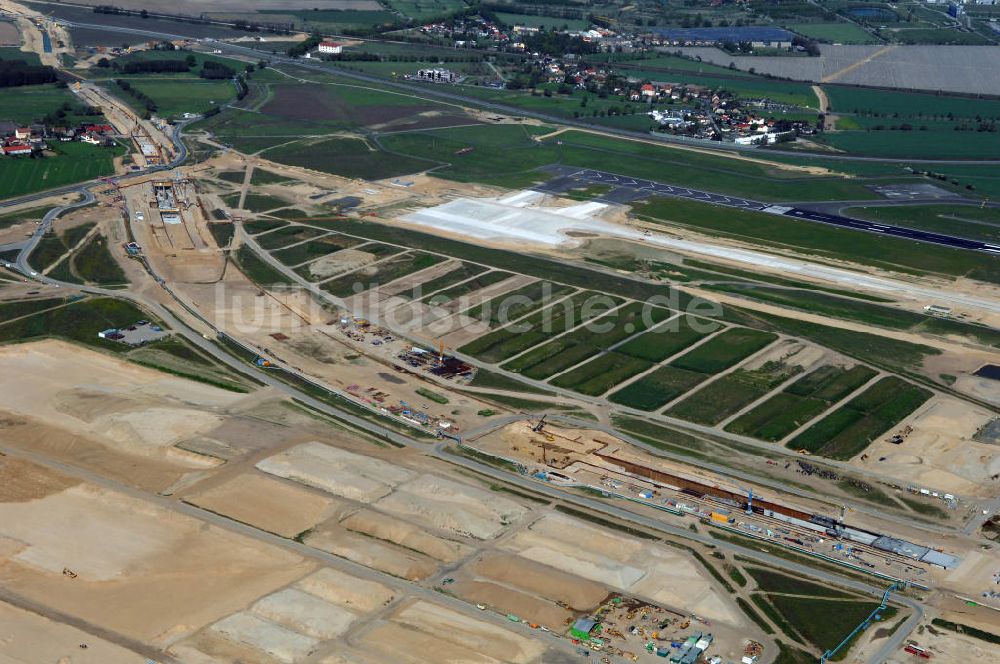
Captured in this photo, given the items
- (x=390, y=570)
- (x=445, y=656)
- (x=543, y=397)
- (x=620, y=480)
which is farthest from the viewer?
(x=543, y=397)

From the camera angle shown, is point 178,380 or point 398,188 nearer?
point 178,380

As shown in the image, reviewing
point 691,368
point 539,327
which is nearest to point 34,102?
point 539,327

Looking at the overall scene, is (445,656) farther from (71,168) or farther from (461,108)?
(461,108)

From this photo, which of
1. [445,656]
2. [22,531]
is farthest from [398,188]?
[445,656]

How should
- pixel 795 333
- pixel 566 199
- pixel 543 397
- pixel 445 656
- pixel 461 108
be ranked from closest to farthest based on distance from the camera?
pixel 445 656, pixel 543 397, pixel 795 333, pixel 566 199, pixel 461 108

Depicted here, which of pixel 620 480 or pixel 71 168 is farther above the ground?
pixel 71 168

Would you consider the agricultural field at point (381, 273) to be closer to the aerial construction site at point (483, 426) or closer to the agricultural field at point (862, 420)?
the aerial construction site at point (483, 426)

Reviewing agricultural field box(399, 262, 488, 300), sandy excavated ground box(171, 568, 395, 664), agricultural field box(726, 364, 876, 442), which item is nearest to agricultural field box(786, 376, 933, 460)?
agricultural field box(726, 364, 876, 442)

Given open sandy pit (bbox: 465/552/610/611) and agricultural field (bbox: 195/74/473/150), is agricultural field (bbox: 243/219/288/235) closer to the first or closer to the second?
agricultural field (bbox: 195/74/473/150)
